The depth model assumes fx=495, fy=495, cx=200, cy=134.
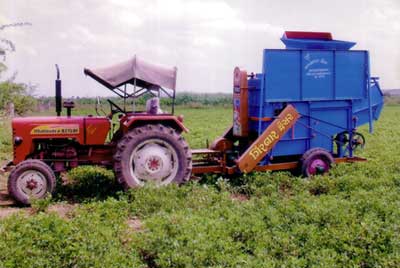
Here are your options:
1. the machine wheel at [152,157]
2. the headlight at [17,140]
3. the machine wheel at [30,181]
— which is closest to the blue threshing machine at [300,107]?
the machine wheel at [152,157]

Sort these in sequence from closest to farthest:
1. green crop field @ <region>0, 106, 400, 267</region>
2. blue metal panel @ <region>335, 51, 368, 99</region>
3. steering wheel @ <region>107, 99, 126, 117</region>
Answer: green crop field @ <region>0, 106, 400, 267</region> < steering wheel @ <region>107, 99, 126, 117</region> < blue metal panel @ <region>335, 51, 368, 99</region>

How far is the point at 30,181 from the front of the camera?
8328 mm

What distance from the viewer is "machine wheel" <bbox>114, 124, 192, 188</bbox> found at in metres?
8.44

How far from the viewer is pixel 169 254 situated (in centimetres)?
536

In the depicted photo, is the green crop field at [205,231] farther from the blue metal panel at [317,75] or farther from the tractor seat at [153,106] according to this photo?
the blue metal panel at [317,75]

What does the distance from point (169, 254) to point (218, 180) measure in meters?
3.70

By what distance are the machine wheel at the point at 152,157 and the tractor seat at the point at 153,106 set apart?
363 mm

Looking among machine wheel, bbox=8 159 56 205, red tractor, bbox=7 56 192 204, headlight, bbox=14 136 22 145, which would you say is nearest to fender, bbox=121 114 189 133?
red tractor, bbox=7 56 192 204

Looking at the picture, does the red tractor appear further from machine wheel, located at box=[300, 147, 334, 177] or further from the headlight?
machine wheel, located at box=[300, 147, 334, 177]

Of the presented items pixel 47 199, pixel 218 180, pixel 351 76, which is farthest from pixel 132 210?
pixel 351 76

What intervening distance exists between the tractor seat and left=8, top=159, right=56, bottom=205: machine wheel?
2002 millimetres

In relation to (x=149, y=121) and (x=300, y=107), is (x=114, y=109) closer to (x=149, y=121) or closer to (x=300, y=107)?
(x=149, y=121)

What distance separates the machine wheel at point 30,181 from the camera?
8227 mm

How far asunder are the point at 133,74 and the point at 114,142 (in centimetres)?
141
